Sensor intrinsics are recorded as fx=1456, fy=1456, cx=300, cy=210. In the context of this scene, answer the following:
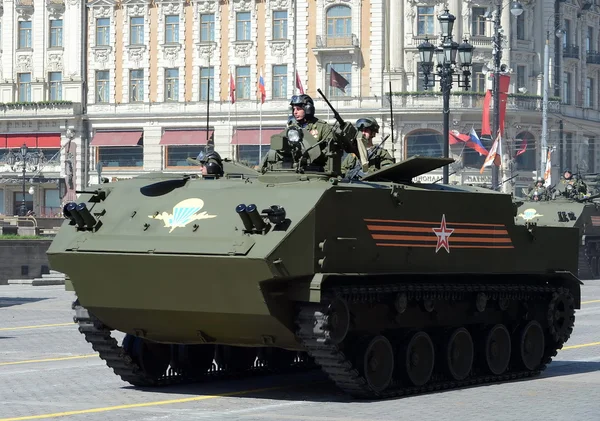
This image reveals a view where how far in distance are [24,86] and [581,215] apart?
4619 centimetres

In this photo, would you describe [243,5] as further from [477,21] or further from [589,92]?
[589,92]

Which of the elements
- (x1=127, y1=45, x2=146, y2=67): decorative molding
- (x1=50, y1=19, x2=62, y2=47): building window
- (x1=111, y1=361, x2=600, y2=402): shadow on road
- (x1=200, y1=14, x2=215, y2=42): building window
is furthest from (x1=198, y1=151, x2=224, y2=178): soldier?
(x1=50, y1=19, x2=62, y2=47): building window

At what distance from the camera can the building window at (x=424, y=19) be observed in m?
75.1

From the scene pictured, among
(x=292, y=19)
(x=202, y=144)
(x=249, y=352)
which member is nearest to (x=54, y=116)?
(x=202, y=144)

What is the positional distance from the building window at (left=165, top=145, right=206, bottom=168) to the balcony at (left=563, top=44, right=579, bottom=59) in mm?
21196

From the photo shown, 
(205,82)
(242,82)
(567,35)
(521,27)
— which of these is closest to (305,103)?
(242,82)

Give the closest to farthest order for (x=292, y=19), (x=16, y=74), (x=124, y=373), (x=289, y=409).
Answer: (x=289, y=409)
(x=124, y=373)
(x=292, y=19)
(x=16, y=74)

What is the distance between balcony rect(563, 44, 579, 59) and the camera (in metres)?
81.5

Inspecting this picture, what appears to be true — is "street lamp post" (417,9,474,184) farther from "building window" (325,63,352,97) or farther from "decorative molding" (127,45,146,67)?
"decorative molding" (127,45,146,67)

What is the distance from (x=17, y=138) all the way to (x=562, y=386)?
66572mm

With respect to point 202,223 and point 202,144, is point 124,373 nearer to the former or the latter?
point 202,223

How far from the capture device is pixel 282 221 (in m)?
14.7

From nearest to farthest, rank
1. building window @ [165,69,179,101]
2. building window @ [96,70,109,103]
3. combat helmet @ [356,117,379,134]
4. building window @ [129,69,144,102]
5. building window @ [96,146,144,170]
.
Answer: combat helmet @ [356,117,379,134], building window @ [165,69,179,101], building window @ [96,146,144,170], building window @ [129,69,144,102], building window @ [96,70,109,103]

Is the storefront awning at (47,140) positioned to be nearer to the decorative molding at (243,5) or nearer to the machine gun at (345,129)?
the decorative molding at (243,5)
